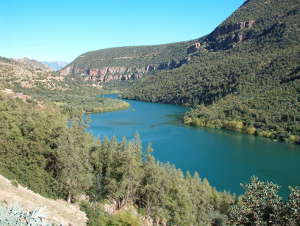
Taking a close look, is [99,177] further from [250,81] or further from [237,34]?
[237,34]

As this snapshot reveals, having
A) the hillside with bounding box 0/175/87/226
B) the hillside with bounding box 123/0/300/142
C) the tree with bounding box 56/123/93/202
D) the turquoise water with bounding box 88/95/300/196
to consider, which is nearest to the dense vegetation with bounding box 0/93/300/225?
the tree with bounding box 56/123/93/202

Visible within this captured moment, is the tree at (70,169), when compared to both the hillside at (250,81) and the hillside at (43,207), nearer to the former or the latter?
the hillside at (43,207)

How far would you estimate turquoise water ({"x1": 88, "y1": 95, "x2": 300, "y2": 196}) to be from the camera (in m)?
46.5

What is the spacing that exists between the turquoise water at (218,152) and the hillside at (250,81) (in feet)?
25.4

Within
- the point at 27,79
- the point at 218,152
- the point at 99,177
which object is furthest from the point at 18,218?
the point at 27,79

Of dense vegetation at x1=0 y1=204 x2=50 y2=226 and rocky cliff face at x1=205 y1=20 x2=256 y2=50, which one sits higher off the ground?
rocky cliff face at x1=205 y1=20 x2=256 y2=50

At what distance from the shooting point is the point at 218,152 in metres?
59.3

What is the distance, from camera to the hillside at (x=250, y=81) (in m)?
79.6

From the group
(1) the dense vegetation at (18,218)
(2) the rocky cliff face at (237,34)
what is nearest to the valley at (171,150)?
(1) the dense vegetation at (18,218)

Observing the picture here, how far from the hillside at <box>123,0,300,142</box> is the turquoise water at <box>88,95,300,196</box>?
25.4 feet

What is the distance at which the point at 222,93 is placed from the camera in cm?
11825

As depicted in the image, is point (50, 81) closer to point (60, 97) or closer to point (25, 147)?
point (60, 97)

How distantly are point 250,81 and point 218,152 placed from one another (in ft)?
207

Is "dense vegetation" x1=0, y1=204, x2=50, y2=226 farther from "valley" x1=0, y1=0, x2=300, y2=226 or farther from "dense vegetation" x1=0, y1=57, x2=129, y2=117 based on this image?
"dense vegetation" x1=0, y1=57, x2=129, y2=117
